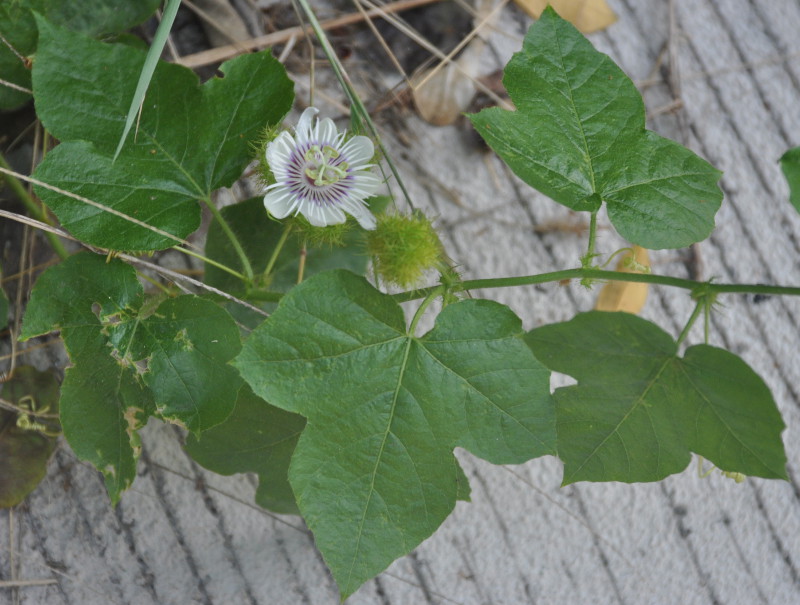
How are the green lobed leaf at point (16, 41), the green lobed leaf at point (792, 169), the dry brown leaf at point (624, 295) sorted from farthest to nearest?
the dry brown leaf at point (624, 295), the green lobed leaf at point (16, 41), the green lobed leaf at point (792, 169)

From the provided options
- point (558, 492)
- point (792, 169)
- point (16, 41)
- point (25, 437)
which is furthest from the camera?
point (558, 492)

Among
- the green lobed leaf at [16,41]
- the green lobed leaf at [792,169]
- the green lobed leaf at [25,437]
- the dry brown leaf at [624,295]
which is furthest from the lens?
the dry brown leaf at [624,295]

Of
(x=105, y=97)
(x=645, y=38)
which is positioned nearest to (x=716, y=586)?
(x=645, y=38)

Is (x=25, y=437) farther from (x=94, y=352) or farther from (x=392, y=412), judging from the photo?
(x=392, y=412)

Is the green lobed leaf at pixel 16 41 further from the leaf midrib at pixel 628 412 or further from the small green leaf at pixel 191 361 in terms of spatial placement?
the leaf midrib at pixel 628 412

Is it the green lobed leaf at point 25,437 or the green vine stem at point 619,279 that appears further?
the green lobed leaf at point 25,437

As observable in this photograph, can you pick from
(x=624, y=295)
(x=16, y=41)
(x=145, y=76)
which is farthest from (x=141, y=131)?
(x=624, y=295)

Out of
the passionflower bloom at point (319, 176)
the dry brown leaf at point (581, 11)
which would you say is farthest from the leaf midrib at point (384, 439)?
the dry brown leaf at point (581, 11)
